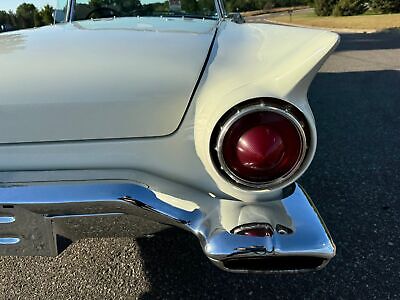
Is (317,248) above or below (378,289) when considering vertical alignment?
above

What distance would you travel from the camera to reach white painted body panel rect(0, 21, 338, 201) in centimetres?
131

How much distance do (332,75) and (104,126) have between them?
23.5 ft

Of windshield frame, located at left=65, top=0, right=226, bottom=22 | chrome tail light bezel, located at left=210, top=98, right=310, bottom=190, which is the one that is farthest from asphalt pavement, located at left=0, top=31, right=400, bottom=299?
windshield frame, located at left=65, top=0, right=226, bottom=22

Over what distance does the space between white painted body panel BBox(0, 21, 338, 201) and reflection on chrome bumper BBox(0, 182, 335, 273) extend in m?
0.07

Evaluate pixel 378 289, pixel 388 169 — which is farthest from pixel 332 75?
pixel 378 289

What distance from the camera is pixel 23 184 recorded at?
4.58 ft

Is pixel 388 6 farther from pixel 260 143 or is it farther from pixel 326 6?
pixel 260 143

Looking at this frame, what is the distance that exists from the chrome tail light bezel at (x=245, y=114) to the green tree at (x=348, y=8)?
34352 millimetres

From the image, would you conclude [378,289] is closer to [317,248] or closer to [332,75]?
[317,248]

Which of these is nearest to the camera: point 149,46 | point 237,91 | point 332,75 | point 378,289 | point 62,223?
point 237,91

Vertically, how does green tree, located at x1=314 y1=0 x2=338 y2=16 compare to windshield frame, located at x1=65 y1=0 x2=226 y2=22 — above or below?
below

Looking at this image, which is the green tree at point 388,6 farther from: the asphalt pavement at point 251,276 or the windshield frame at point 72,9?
the windshield frame at point 72,9

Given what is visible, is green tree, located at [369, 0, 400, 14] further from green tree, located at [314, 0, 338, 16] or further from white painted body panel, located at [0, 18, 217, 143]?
white painted body panel, located at [0, 18, 217, 143]

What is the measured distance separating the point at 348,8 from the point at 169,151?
114ft
